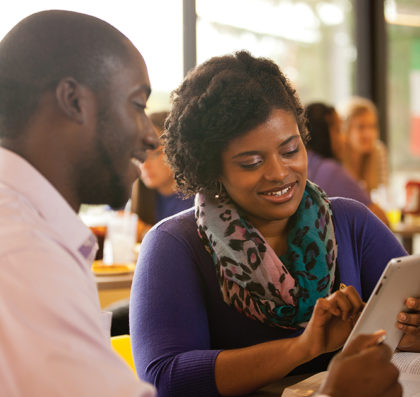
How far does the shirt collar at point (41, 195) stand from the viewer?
2.76 ft

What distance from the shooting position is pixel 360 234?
5.20ft

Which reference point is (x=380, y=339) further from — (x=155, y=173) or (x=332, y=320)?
(x=155, y=173)

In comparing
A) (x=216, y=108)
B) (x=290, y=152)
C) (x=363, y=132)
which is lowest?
(x=363, y=132)

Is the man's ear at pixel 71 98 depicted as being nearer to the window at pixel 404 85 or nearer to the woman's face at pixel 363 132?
the woman's face at pixel 363 132

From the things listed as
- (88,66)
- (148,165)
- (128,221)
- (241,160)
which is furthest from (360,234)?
(148,165)

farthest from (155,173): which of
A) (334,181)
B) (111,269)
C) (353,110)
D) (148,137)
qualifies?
(353,110)

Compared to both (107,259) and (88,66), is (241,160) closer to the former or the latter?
(88,66)

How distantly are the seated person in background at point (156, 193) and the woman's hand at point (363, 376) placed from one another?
216 centimetres

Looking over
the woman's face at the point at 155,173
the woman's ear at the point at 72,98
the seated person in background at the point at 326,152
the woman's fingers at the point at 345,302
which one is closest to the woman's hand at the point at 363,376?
the woman's fingers at the point at 345,302

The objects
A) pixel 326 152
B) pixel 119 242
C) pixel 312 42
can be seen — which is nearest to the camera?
pixel 119 242

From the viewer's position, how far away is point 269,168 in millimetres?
1441

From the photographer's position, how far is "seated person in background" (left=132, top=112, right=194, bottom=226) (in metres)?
3.15

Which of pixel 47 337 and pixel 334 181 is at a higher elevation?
pixel 47 337

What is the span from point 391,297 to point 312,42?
4333 mm
